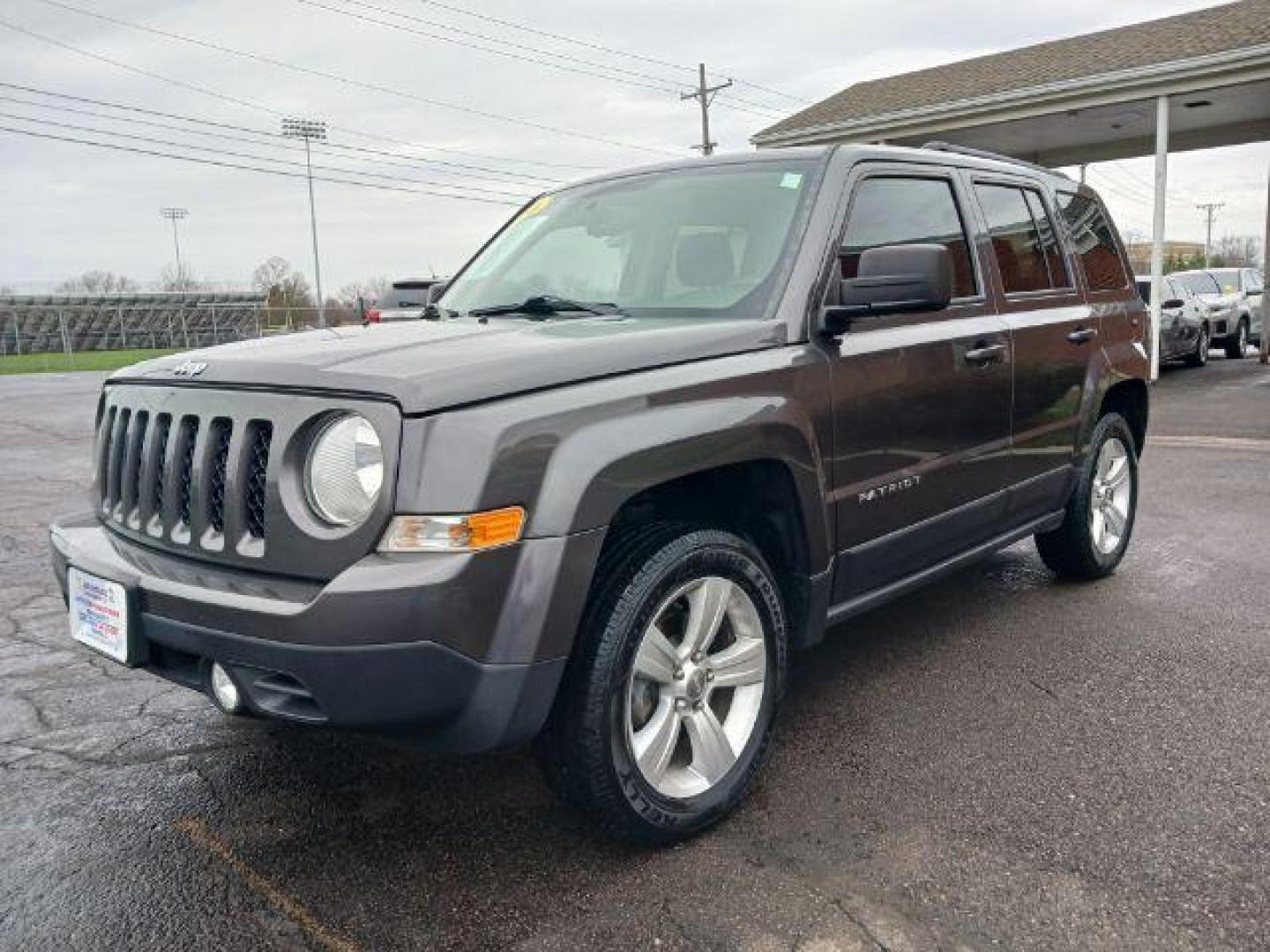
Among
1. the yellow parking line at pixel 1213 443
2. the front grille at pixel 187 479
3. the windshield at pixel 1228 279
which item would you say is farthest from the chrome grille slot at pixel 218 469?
the windshield at pixel 1228 279

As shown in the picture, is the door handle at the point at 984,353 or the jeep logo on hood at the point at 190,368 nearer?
the jeep logo on hood at the point at 190,368

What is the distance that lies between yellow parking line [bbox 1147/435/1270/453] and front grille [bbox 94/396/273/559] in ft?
29.3

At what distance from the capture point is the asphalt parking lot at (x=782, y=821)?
225 centimetres

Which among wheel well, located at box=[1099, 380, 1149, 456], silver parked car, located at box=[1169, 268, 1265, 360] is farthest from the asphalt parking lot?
silver parked car, located at box=[1169, 268, 1265, 360]

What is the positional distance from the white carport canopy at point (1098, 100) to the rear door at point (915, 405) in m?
12.1

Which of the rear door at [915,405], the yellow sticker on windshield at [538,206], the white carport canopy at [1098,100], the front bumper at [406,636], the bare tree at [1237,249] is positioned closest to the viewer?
the front bumper at [406,636]

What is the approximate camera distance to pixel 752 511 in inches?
115

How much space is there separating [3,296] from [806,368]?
172 ft

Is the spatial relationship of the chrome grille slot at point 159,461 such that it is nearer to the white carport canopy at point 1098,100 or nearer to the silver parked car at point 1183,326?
the white carport canopy at point 1098,100

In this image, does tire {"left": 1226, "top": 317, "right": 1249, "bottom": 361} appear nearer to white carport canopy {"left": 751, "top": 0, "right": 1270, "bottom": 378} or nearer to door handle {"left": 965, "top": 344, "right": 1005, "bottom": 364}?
white carport canopy {"left": 751, "top": 0, "right": 1270, "bottom": 378}

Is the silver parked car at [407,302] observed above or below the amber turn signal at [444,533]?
above

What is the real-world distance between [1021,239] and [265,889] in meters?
3.57

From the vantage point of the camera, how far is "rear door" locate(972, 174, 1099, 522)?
12.8ft

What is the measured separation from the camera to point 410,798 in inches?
112
